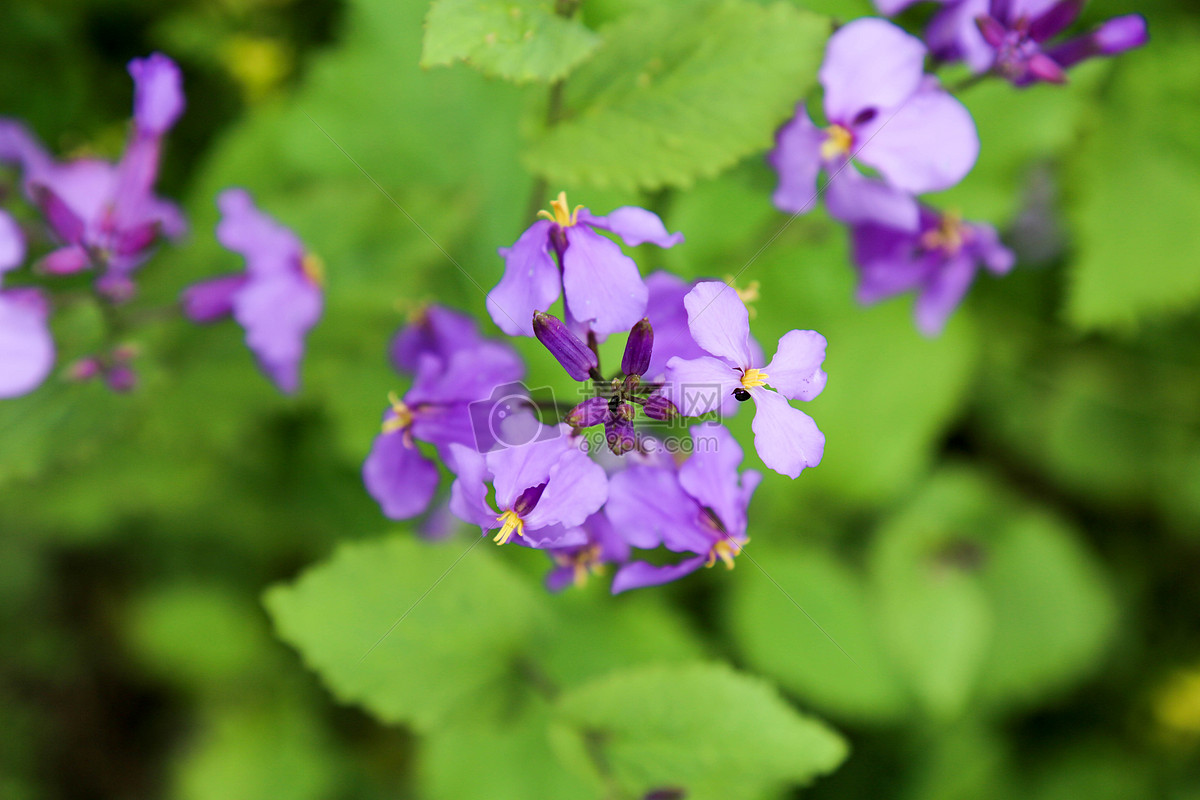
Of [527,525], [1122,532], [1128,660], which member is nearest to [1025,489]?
[1122,532]

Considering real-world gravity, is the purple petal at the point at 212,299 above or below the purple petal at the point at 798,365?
below

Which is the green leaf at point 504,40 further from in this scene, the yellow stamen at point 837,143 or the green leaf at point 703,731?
the green leaf at point 703,731

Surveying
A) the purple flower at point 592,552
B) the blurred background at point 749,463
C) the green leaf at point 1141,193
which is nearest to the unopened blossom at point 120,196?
the blurred background at point 749,463

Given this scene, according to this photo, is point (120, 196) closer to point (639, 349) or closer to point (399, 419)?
point (399, 419)

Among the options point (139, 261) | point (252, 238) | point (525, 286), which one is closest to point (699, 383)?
point (525, 286)

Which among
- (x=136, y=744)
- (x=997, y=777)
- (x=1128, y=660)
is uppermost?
(x=1128, y=660)

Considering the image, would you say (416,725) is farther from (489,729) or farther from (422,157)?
(422,157)

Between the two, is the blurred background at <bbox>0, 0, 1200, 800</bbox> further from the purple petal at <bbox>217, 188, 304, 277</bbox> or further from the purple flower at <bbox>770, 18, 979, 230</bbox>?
the purple flower at <bbox>770, 18, 979, 230</bbox>

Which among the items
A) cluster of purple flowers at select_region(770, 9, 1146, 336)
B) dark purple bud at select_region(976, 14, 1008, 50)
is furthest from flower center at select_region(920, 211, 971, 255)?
dark purple bud at select_region(976, 14, 1008, 50)
